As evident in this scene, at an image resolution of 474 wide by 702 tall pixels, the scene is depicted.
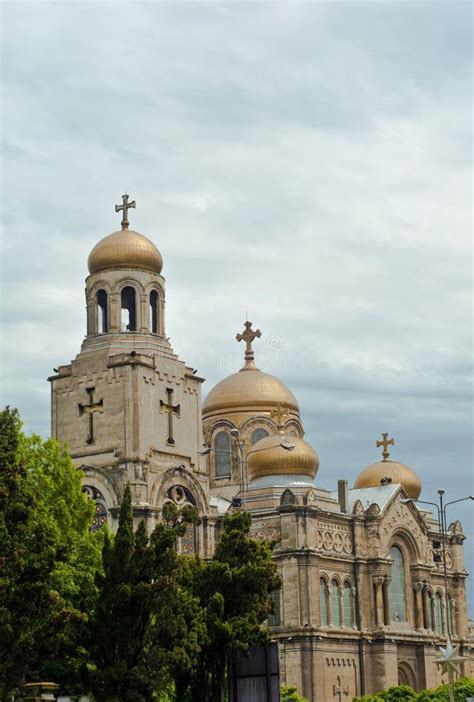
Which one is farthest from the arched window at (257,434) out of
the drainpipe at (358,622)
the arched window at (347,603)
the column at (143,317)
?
the column at (143,317)

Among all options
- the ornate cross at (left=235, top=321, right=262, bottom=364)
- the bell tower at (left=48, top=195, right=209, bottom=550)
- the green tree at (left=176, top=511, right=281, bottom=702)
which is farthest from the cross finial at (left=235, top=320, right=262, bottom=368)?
the green tree at (left=176, top=511, right=281, bottom=702)

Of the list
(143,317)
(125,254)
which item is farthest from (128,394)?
(125,254)

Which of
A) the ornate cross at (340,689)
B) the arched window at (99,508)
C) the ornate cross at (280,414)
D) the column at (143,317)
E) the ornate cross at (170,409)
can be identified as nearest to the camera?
the arched window at (99,508)

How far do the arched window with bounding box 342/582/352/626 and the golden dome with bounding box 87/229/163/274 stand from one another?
19550 millimetres

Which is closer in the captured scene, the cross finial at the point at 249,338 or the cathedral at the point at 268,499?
the cathedral at the point at 268,499

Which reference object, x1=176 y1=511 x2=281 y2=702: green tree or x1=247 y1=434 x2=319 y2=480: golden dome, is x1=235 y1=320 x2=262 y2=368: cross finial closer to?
x1=247 y1=434 x2=319 y2=480: golden dome

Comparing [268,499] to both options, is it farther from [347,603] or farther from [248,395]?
[248,395]

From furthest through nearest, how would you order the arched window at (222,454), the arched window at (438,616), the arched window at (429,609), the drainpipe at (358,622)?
1. the arched window at (222,454)
2. the arched window at (438,616)
3. the arched window at (429,609)
4. the drainpipe at (358,622)

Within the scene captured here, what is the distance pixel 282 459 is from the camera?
75.0 metres

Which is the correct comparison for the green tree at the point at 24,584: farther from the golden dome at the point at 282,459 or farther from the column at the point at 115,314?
the golden dome at the point at 282,459

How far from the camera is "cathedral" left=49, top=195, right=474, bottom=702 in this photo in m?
68.3

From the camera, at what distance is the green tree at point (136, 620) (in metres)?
39.1

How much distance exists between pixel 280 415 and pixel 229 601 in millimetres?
39908

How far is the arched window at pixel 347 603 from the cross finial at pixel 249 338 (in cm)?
2067
